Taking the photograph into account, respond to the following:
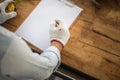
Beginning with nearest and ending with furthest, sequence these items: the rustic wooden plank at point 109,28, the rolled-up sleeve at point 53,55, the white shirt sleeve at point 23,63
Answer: the white shirt sleeve at point 23,63
the rolled-up sleeve at point 53,55
the rustic wooden plank at point 109,28

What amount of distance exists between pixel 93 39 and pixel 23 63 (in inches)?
15.5

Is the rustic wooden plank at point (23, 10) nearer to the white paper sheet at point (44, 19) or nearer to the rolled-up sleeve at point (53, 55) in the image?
the white paper sheet at point (44, 19)

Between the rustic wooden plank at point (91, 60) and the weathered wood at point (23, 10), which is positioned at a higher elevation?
the weathered wood at point (23, 10)

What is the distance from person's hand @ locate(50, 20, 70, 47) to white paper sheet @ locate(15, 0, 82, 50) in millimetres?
39

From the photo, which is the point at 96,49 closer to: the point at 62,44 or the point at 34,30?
the point at 62,44

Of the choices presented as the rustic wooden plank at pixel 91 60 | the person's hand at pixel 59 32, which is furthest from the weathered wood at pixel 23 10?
the rustic wooden plank at pixel 91 60

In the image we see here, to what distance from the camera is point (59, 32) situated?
1.18 m

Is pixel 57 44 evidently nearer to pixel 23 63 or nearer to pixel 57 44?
pixel 57 44

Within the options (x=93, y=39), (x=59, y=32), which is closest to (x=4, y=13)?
(x=59, y=32)

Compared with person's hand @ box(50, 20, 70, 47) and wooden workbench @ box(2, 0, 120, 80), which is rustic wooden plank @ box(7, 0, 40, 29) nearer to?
wooden workbench @ box(2, 0, 120, 80)

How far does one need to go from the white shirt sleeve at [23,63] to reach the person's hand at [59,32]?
132 mm

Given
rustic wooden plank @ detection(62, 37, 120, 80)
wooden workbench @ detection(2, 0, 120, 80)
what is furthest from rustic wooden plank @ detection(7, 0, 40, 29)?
rustic wooden plank @ detection(62, 37, 120, 80)

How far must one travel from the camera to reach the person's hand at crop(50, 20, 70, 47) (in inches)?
45.7

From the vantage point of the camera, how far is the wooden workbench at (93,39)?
3.62 ft
